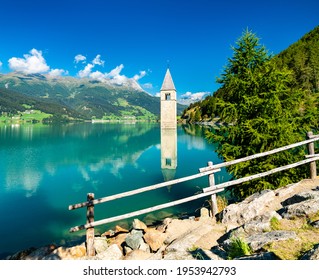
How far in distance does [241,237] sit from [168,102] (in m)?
104

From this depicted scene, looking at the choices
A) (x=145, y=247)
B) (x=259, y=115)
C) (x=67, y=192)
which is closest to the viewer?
(x=145, y=247)

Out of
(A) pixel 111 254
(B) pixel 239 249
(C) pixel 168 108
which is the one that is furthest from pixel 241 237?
(C) pixel 168 108

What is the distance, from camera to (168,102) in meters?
108

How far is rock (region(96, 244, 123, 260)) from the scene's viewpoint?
8.45 meters

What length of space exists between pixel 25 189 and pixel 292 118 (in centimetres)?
2188

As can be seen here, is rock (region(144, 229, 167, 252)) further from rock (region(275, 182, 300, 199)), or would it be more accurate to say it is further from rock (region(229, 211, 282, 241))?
rock (region(275, 182, 300, 199))

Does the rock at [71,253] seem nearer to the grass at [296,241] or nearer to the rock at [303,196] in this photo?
the grass at [296,241]

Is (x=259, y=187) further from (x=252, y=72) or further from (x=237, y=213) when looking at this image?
(x=252, y=72)

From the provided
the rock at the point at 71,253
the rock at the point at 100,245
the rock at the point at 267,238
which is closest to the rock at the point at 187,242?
the rock at the point at 267,238

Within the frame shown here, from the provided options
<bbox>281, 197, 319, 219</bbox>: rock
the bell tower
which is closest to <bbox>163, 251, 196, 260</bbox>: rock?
<bbox>281, 197, 319, 219</bbox>: rock

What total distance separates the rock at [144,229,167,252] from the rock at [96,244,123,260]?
104cm

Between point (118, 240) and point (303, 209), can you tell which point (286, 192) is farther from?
point (118, 240)

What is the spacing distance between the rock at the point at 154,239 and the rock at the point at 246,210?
229 centimetres
